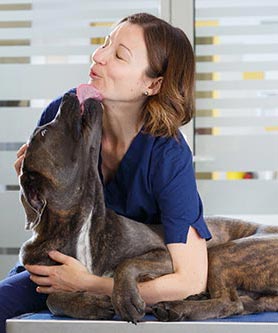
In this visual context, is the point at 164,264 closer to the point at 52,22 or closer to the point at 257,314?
the point at 257,314

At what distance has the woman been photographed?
2215 mm

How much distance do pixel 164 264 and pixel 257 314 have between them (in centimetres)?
28

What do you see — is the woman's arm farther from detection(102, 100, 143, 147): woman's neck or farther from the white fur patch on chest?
detection(102, 100, 143, 147): woman's neck

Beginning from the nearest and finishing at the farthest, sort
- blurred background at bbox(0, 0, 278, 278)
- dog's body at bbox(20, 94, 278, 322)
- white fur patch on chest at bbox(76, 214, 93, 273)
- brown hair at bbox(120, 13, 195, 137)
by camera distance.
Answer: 1. dog's body at bbox(20, 94, 278, 322)
2. white fur patch on chest at bbox(76, 214, 93, 273)
3. brown hair at bbox(120, 13, 195, 137)
4. blurred background at bbox(0, 0, 278, 278)

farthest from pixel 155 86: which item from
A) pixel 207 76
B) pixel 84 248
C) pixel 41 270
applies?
pixel 207 76

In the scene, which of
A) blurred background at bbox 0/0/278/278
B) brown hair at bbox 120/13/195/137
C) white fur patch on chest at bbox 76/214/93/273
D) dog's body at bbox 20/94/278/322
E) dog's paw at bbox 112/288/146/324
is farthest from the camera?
blurred background at bbox 0/0/278/278

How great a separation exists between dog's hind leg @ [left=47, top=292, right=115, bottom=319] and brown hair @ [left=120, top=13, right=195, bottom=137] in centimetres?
53

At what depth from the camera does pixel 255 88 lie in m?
4.00

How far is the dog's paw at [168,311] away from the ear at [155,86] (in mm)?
662

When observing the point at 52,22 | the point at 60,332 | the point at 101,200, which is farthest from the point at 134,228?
the point at 52,22

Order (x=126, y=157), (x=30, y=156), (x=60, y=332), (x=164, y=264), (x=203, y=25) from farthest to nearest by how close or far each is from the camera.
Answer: (x=203, y=25)
(x=126, y=157)
(x=164, y=264)
(x=30, y=156)
(x=60, y=332)

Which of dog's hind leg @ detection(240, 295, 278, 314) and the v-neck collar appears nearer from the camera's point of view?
dog's hind leg @ detection(240, 295, 278, 314)

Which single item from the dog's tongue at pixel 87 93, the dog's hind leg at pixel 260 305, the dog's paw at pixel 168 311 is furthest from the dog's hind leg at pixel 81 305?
the dog's tongue at pixel 87 93

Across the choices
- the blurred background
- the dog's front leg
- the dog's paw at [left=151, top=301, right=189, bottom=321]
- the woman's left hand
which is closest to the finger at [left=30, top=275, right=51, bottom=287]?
the woman's left hand
